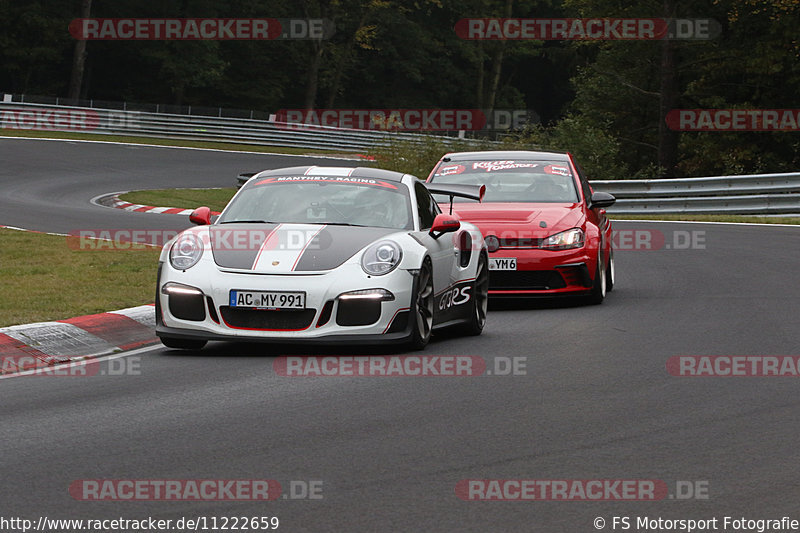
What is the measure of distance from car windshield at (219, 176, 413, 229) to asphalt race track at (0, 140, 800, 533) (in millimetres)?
1037

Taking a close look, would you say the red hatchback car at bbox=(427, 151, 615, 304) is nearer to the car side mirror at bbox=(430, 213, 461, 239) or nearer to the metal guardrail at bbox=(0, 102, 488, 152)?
the car side mirror at bbox=(430, 213, 461, 239)

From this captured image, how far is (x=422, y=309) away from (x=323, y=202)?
1.25 m

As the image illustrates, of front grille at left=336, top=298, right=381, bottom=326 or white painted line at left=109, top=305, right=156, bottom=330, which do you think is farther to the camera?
white painted line at left=109, top=305, right=156, bottom=330

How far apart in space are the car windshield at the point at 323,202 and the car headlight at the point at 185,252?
0.70m

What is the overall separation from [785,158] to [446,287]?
2901 cm

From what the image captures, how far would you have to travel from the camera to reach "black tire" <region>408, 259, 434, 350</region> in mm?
9602

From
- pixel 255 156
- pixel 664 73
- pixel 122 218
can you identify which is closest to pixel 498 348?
pixel 122 218

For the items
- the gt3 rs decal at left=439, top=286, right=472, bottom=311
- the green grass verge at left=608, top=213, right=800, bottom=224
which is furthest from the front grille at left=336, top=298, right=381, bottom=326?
the green grass verge at left=608, top=213, right=800, bottom=224

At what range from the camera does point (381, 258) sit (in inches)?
375

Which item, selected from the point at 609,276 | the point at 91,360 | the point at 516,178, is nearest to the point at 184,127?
Answer: the point at 516,178

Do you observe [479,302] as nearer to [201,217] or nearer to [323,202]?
[323,202]

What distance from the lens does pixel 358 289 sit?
930 cm

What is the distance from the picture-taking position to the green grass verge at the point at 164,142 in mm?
47206

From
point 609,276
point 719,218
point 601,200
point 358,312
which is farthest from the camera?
point 719,218
